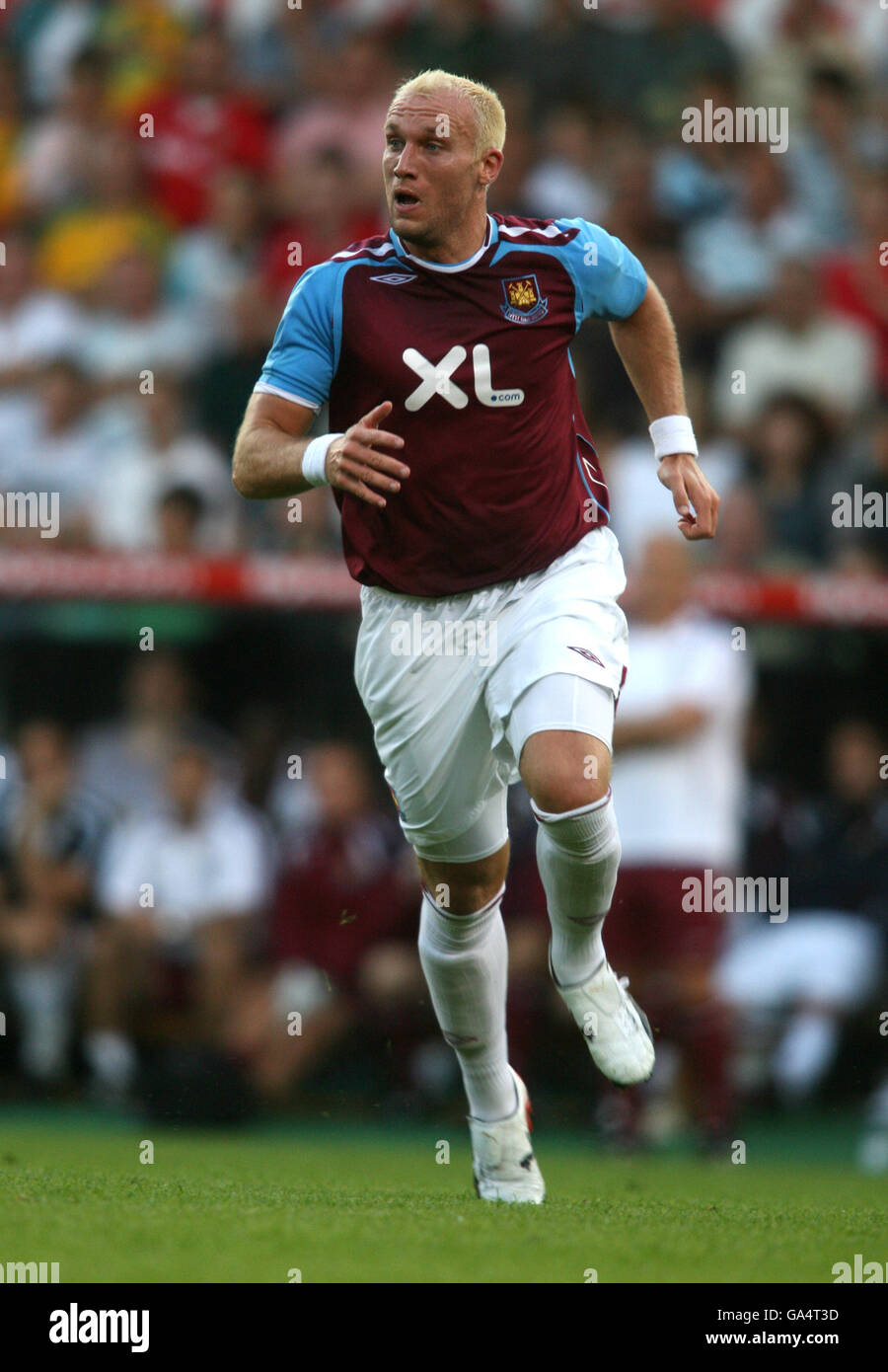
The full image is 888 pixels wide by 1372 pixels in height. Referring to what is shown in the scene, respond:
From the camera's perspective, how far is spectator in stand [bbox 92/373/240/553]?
10117 mm

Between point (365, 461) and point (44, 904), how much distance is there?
17.9ft

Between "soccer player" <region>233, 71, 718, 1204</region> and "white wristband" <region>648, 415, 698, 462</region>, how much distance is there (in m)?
0.03

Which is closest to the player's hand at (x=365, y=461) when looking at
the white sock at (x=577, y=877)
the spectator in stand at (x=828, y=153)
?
the white sock at (x=577, y=877)

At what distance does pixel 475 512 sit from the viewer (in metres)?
5.69

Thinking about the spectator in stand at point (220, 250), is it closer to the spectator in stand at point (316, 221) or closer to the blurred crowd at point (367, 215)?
the blurred crowd at point (367, 215)

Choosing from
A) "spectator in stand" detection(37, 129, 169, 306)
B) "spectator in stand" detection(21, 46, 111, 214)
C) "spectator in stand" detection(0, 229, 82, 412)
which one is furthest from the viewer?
"spectator in stand" detection(21, 46, 111, 214)

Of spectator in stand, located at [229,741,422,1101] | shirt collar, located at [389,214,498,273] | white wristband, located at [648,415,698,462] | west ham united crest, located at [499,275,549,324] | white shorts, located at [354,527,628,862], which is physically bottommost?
spectator in stand, located at [229,741,422,1101]

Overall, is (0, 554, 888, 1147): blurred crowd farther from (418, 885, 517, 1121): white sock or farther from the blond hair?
the blond hair

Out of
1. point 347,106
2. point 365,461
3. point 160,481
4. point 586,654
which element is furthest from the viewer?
point 347,106

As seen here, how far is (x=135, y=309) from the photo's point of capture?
→ 11328mm

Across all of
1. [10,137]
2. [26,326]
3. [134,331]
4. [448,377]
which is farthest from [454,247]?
[10,137]

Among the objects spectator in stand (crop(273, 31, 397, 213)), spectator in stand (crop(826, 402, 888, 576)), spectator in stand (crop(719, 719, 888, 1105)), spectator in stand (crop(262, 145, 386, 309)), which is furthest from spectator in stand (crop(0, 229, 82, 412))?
spectator in stand (crop(719, 719, 888, 1105))

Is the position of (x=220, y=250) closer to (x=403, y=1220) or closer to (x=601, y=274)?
(x=601, y=274)

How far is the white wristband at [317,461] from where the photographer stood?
523 centimetres
